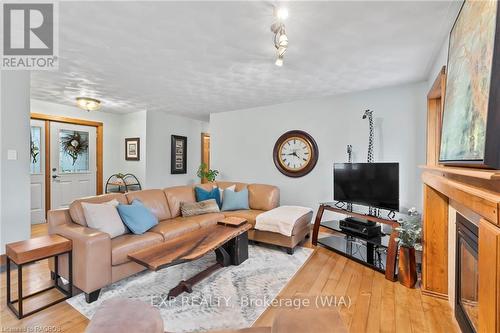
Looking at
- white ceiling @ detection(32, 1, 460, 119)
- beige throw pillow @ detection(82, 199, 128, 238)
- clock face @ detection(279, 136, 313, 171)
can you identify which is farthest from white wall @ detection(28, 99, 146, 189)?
clock face @ detection(279, 136, 313, 171)

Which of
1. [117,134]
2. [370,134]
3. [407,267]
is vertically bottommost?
[407,267]

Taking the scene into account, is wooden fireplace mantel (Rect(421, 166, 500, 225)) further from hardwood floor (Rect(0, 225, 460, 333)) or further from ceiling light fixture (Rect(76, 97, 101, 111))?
ceiling light fixture (Rect(76, 97, 101, 111))

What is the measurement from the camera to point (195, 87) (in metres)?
3.85

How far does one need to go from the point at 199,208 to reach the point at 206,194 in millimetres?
424

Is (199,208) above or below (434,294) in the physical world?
above

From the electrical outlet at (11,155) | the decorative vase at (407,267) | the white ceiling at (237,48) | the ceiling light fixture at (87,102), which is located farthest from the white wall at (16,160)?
the decorative vase at (407,267)

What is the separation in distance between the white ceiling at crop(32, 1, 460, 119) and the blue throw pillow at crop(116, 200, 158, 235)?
1695 mm

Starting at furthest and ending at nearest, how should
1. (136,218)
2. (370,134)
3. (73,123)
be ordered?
(73,123)
(370,134)
(136,218)

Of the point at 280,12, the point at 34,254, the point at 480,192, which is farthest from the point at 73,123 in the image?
the point at 480,192

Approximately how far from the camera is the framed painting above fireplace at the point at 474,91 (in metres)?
1.04

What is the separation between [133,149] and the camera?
585cm

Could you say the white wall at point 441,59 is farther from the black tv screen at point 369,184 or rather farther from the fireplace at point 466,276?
the fireplace at point 466,276

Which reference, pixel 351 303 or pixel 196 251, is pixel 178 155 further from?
pixel 351 303

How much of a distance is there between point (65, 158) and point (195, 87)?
359 cm
